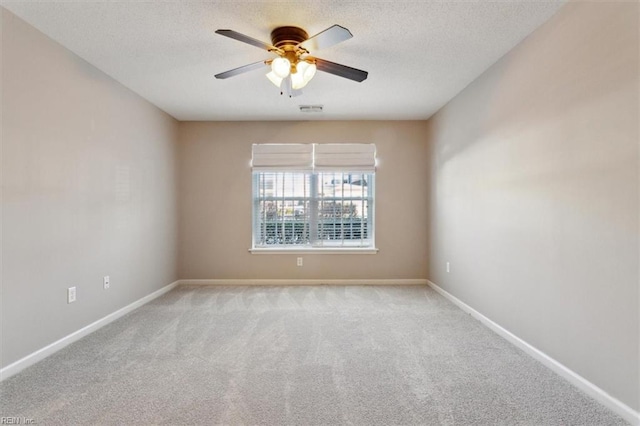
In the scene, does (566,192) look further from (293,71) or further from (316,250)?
(316,250)

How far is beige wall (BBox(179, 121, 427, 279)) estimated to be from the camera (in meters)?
4.79

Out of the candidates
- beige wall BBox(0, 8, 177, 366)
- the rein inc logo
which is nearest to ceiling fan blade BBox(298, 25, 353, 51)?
beige wall BBox(0, 8, 177, 366)

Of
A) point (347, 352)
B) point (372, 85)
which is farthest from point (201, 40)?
point (347, 352)

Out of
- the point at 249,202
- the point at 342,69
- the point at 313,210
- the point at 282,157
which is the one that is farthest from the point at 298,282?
the point at 342,69

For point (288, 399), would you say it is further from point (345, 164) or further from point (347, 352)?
point (345, 164)

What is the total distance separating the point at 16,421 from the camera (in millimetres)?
1676

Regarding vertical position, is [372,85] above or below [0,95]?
above

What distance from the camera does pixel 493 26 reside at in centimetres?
240

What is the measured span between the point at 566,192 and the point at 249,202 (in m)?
3.72

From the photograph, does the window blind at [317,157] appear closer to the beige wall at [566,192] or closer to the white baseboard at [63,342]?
the beige wall at [566,192]

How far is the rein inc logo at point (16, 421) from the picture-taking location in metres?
1.66

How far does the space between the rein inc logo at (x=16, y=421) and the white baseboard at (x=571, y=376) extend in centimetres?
297

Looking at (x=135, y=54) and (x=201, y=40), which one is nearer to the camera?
(x=201, y=40)

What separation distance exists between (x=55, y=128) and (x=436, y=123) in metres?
4.04
